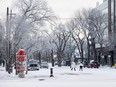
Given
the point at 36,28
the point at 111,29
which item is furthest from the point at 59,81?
the point at 111,29

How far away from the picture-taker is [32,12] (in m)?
54.3

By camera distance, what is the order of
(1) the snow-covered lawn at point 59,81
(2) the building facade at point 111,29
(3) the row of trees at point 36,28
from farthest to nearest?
(2) the building facade at point 111,29 → (3) the row of trees at point 36,28 → (1) the snow-covered lawn at point 59,81

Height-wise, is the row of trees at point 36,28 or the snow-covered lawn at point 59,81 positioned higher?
the row of trees at point 36,28

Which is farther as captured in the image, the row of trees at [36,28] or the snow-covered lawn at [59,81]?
the row of trees at [36,28]

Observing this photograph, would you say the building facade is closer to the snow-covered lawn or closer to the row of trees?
the row of trees

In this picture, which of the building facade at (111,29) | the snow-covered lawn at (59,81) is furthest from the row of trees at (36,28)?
the snow-covered lawn at (59,81)

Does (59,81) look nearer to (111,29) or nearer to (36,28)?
(36,28)

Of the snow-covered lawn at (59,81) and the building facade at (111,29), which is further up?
the building facade at (111,29)

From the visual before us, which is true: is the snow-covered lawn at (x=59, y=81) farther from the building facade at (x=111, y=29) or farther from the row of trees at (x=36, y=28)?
the building facade at (x=111, y=29)

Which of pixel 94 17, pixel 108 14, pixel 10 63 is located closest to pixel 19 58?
pixel 10 63

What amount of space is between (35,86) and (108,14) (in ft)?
239

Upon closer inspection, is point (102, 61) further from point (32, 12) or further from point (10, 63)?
point (10, 63)

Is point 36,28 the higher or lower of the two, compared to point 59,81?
higher

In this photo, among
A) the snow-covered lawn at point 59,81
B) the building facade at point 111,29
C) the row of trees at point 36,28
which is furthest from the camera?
the building facade at point 111,29
